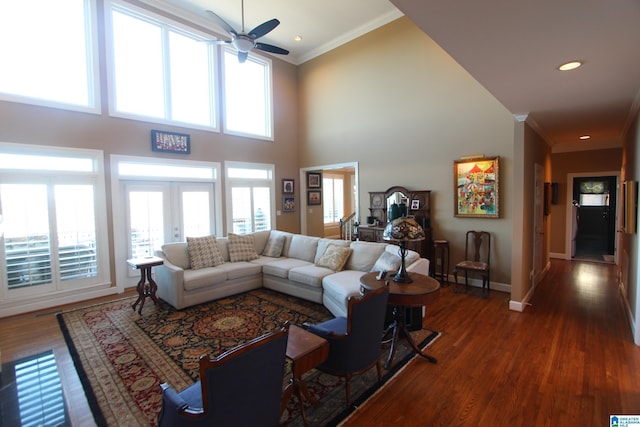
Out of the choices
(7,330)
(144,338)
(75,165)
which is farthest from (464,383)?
(75,165)

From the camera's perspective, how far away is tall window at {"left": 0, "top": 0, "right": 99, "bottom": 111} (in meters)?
4.38

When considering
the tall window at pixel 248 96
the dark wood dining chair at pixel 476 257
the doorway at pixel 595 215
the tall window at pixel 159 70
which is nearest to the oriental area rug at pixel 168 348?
the dark wood dining chair at pixel 476 257

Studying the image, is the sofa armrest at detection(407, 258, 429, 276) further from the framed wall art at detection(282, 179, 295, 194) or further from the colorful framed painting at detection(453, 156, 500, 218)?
the framed wall art at detection(282, 179, 295, 194)

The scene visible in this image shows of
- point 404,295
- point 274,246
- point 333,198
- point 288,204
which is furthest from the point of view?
point 333,198

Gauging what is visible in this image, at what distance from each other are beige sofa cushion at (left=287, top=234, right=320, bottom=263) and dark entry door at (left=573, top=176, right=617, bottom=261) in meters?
6.89

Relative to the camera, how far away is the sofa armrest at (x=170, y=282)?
4.16 metres

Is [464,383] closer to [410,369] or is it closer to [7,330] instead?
[410,369]

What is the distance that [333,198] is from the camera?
37.0 ft

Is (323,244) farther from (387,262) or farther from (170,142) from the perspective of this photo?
(170,142)

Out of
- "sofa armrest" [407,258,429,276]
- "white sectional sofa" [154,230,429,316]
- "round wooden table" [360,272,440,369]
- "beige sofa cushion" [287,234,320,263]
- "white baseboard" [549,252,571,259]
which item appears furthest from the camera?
"white baseboard" [549,252,571,259]

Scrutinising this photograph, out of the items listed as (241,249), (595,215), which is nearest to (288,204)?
(241,249)

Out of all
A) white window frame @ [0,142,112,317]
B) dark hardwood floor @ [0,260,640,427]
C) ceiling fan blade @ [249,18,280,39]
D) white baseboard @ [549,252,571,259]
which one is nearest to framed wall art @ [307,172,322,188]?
ceiling fan blade @ [249,18,280,39]

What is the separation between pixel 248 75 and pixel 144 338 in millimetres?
6249

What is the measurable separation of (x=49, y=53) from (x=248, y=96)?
3.67 meters
